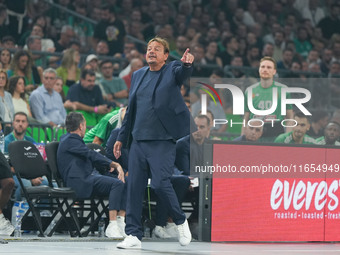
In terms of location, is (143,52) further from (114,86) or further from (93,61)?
(93,61)

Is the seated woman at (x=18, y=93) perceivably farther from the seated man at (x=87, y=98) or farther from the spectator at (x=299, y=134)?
the spectator at (x=299, y=134)

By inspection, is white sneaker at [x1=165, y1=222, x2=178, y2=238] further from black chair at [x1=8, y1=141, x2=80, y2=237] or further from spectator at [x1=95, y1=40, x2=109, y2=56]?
spectator at [x1=95, y1=40, x2=109, y2=56]

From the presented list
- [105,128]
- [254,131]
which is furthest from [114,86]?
[254,131]

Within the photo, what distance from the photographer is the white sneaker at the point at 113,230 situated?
34.0ft

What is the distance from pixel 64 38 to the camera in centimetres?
1798

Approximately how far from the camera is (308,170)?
10.4 m

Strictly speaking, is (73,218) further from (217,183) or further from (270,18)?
(270,18)

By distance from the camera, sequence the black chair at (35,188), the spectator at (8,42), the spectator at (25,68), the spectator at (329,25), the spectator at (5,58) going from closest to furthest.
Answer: the black chair at (35,188) → the spectator at (25,68) → the spectator at (5,58) → the spectator at (8,42) → the spectator at (329,25)

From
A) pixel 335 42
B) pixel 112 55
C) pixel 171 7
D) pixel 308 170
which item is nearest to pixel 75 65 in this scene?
pixel 112 55

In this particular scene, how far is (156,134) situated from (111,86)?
A: 8310 millimetres

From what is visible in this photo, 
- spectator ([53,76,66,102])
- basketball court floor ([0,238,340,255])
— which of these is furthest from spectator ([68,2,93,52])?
basketball court floor ([0,238,340,255])

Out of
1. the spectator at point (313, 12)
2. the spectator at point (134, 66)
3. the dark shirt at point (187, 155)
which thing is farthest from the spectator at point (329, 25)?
the dark shirt at point (187, 155)

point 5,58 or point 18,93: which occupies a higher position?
point 5,58

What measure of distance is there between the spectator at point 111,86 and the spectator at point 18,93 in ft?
7.93
